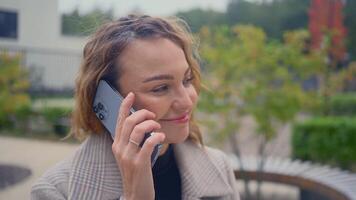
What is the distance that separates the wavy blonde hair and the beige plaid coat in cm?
7

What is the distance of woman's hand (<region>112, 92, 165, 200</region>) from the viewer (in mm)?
945

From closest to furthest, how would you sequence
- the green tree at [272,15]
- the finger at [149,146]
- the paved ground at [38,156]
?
the finger at [149,146] → the paved ground at [38,156] → the green tree at [272,15]

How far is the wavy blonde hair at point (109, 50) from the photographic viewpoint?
3.85ft

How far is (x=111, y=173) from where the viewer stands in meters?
1.25

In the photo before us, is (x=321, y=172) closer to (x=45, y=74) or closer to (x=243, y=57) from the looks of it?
(x=243, y=57)

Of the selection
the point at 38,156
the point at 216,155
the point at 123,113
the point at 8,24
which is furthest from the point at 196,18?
the point at 123,113

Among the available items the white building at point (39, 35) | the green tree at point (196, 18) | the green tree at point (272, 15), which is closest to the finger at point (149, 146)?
the green tree at point (196, 18)

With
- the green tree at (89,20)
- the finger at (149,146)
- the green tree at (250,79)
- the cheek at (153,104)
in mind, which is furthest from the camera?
the green tree at (250,79)

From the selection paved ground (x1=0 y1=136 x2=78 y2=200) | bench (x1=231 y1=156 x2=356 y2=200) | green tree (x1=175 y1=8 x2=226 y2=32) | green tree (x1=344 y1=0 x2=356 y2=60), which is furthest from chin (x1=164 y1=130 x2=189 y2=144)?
green tree (x1=344 y1=0 x2=356 y2=60)

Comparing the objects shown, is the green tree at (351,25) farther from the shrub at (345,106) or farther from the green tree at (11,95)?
the green tree at (11,95)

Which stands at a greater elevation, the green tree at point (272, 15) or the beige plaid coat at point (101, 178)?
the beige plaid coat at point (101, 178)

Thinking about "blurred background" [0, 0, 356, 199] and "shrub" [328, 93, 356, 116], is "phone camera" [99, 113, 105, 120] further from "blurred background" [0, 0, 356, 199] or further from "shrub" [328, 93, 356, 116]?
"shrub" [328, 93, 356, 116]

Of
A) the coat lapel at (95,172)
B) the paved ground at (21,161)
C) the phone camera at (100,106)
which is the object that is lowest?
the paved ground at (21,161)

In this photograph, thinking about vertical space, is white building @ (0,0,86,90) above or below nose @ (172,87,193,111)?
below
